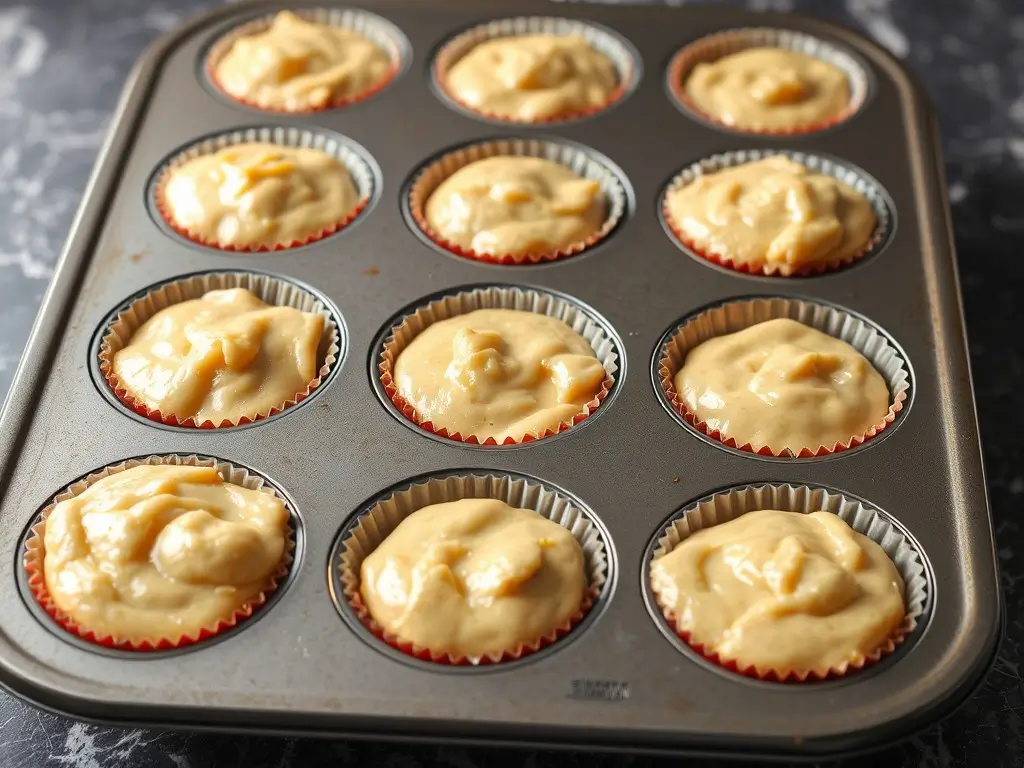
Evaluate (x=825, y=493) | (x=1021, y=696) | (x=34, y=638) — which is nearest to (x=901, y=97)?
(x=825, y=493)

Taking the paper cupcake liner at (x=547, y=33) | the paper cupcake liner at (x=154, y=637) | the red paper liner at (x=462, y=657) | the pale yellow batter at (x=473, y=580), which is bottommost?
the red paper liner at (x=462, y=657)

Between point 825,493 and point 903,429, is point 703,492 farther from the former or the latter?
point 903,429

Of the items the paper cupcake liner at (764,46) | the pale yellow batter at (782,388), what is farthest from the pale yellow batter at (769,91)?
the pale yellow batter at (782,388)

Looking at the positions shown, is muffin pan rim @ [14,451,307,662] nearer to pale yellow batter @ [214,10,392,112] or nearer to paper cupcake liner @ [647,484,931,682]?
paper cupcake liner @ [647,484,931,682]

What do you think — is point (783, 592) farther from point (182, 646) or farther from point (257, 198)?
point (257, 198)

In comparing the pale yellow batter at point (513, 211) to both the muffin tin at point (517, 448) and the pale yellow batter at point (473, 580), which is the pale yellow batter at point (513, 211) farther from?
the pale yellow batter at point (473, 580)
